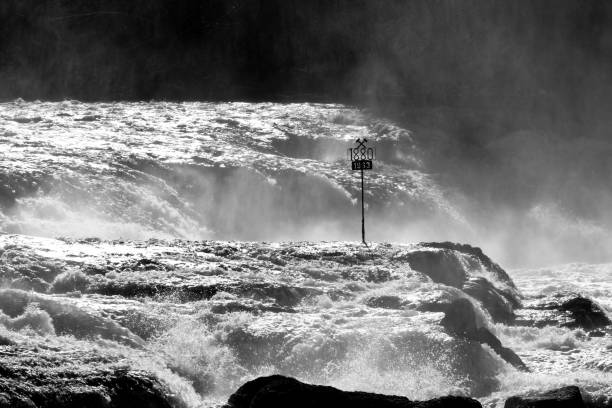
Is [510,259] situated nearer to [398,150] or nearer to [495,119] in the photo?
[398,150]

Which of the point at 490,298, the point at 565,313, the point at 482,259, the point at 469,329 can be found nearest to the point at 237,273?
the point at 469,329

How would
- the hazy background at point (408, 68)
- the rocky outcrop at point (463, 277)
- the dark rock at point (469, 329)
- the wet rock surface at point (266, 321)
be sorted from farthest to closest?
1. the hazy background at point (408, 68)
2. the rocky outcrop at point (463, 277)
3. the dark rock at point (469, 329)
4. the wet rock surface at point (266, 321)

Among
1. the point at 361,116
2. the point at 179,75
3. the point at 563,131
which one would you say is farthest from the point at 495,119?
the point at 179,75

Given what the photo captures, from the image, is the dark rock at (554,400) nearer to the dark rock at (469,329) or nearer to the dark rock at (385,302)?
the dark rock at (469,329)

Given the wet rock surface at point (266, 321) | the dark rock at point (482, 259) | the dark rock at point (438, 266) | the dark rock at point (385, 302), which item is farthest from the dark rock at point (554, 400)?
the dark rock at point (482, 259)

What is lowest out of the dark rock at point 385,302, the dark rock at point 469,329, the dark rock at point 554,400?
the dark rock at point 554,400

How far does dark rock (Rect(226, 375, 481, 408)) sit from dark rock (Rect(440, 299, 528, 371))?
12.8m

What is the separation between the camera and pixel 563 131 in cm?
9725

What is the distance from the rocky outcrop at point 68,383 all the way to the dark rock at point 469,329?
546 inches

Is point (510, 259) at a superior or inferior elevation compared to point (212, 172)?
inferior

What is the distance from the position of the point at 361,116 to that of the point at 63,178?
116ft

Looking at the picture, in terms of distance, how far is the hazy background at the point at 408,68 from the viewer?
8631 centimetres

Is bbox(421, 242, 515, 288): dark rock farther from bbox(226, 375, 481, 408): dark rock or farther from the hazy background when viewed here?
the hazy background

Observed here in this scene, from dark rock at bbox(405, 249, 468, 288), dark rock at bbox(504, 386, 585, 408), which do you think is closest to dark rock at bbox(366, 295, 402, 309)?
dark rock at bbox(405, 249, 468, 288)
